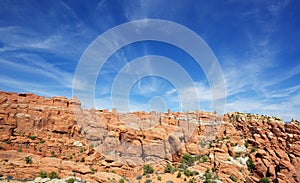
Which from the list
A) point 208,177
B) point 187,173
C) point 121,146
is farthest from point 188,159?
point 121,146

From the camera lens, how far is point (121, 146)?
45.2 m

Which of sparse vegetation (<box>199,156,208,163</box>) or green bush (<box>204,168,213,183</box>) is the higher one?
sparse vegetation (<box>199,156,208,163</box>)

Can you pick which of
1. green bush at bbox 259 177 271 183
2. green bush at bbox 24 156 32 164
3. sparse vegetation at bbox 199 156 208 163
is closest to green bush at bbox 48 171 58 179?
green bush at bbox 24 156 32 164

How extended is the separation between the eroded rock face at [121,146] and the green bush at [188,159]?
1170mm

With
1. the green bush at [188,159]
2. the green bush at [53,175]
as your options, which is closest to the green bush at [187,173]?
the green bush at [188,159]

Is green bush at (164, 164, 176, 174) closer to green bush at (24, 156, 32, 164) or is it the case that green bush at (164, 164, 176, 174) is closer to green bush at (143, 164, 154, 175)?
green bush at (143, 164, 154, 175)

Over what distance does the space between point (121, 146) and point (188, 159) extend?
50.8 ft

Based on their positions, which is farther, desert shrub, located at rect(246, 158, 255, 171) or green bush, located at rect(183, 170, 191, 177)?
desert shrub, located at rect(246, 158, 255, 171)

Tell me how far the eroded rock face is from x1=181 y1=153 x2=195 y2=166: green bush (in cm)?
117

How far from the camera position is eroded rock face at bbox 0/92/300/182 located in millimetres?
32406

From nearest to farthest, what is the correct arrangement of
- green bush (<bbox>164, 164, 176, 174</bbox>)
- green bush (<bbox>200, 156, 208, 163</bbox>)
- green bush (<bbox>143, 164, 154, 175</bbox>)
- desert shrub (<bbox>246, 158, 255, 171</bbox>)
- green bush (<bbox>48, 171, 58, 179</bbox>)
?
green bush (<bbox>48, 171, 58, 179</bbox>) → desert shrub (<bbox>246, 158, 255, 171</bbox>) → green bush (<bbox>164, 164, 176, 174</bbox>) → green bush (<bbox>143, 164, 154, 175</bbox>) → green bush (<bbox>200, 156, 208, 163</bbox>)

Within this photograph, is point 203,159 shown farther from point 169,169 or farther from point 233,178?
point 233,178

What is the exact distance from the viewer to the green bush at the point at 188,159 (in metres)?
39.6

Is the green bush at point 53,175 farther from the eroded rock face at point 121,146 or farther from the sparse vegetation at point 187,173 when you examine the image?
the sparse vegetation at point 187,173
